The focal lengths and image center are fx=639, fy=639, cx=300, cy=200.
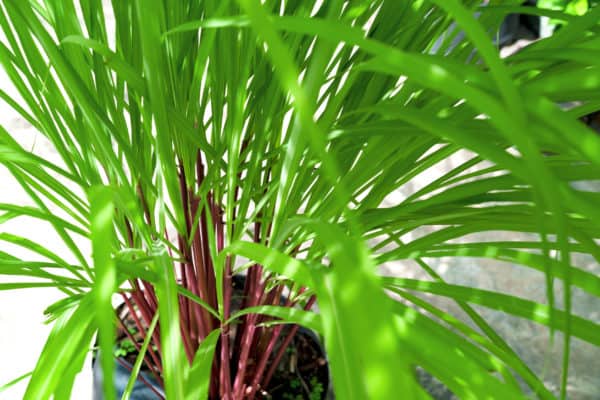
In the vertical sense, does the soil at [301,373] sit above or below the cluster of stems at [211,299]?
below

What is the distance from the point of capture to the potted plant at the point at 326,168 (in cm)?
24

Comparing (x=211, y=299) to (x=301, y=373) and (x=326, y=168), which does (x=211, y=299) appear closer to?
(x=301, y=373)

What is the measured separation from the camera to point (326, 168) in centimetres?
22

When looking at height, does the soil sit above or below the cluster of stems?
below

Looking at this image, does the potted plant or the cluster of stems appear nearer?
the potted plant

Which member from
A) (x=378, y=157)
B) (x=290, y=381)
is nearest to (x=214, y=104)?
(x=378, y=157)

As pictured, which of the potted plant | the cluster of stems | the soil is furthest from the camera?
the soil

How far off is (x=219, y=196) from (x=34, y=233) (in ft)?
2.25

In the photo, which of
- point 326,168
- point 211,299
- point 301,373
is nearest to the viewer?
point 326,168

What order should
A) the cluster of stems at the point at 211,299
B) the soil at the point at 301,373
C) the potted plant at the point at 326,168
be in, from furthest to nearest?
the soil at the point at 301,373, the cluster of stems at the point at 211,299, the potted plant at the point at 326,168

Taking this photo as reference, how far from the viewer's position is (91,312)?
29 centimetres

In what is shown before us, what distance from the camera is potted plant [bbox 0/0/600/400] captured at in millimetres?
235

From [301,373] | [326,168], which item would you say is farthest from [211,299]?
[326,168]

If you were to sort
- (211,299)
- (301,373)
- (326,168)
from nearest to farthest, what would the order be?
(326,168) → (211,299) → (301,373)
